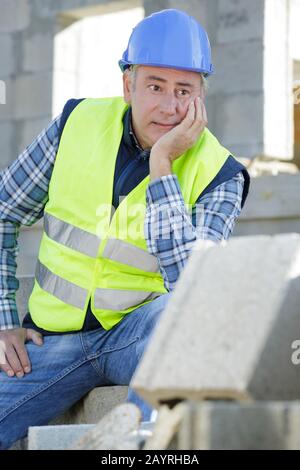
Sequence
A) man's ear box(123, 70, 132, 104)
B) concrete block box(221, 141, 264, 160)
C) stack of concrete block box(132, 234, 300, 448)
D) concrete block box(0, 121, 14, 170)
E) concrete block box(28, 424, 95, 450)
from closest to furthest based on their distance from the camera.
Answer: stack of concrete block box(132, 234, 300, 448) → concrete block box(28, 424, 95, 450) → man's ear box(123, 70, 132, 104) → concrete block box(221, 141, 264, 160) → concrete block box(0, 121, 14, 170)

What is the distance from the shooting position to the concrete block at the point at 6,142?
39.3 feet

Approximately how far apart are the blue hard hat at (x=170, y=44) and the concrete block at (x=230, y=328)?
1.65m

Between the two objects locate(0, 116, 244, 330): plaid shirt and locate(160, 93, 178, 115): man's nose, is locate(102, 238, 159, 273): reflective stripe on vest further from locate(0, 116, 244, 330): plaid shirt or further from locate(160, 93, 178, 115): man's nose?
locate(160, 93, 178, 115): man's nose

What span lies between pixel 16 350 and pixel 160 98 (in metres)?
1.05

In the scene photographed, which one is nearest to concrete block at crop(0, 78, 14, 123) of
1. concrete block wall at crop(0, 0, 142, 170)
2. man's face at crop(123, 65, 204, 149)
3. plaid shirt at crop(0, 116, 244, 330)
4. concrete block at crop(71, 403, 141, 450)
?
concrete block wall at crop(0, 0, 142, 170)

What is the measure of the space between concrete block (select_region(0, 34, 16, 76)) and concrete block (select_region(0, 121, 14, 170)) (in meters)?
0.53

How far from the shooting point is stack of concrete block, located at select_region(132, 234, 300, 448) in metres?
2.41

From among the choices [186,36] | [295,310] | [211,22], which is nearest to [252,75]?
[211,22]

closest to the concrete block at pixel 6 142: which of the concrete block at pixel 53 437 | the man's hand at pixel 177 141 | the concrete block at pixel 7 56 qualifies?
the concrete block at pixel 7 56

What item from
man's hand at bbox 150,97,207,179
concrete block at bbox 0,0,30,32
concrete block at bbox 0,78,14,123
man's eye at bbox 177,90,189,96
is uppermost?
concrete block at bbox 0,0,30,32

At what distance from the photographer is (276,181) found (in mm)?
8578

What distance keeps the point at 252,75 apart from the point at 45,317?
621cm

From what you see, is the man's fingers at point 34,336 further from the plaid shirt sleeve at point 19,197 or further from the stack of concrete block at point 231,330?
the stack of concrete block at point 231,330

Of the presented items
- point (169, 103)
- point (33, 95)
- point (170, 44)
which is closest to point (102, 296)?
point (169, 103)
